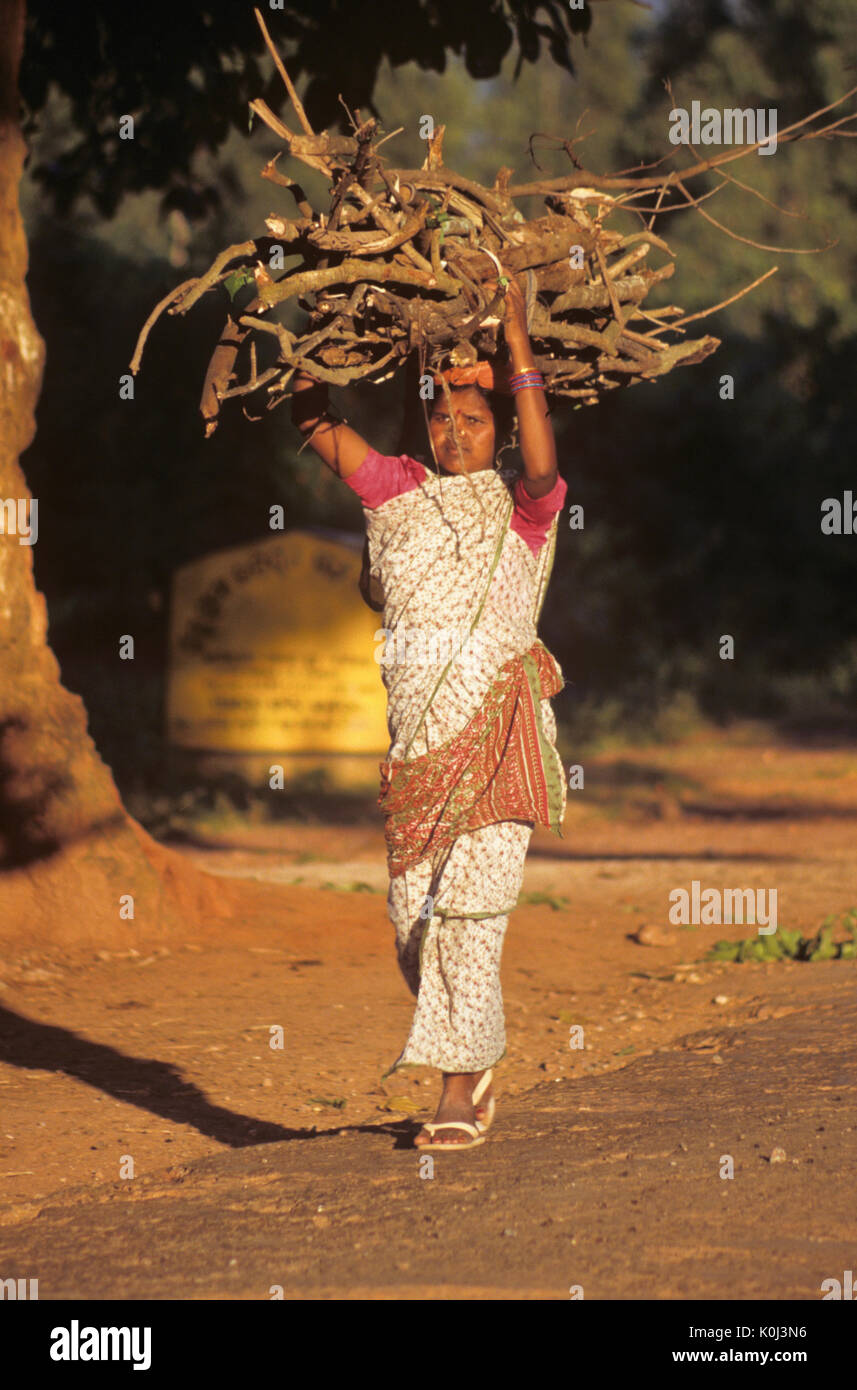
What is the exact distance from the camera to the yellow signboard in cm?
1364

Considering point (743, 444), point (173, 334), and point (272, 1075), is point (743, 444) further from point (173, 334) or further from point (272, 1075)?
point (272, 1075)

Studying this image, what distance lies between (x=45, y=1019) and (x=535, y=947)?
2467mm

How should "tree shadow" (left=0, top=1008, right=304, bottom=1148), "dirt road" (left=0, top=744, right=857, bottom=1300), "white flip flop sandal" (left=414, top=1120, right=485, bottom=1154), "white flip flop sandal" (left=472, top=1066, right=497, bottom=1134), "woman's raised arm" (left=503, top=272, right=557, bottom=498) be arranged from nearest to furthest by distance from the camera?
"dirt road" (left=0, top=744, right=857, bottom=1300) → "woman's raised arm" (left=503, top=272, right=557, bottom=498) → "white flip flop sandal" (left=414, top=1120, right=485, bottom=1154) → "white flip flop sandal" (left=472, top=1066, right=497, bottom=1134) → "tree shadow" (left=0, top=1008, right=304, bottom=1148)

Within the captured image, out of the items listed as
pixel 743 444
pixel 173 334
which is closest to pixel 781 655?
pixel 743 444

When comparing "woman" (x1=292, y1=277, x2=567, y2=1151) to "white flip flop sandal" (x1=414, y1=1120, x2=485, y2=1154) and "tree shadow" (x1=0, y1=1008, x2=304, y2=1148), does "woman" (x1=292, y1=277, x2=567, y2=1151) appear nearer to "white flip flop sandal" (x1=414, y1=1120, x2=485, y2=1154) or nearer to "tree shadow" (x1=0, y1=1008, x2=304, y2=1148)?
"white flip flop sandal" (x1=414, y1=1120, x2=485, y2=1154)

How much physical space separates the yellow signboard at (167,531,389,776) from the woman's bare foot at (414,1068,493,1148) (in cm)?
970

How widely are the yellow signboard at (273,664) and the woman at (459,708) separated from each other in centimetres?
956

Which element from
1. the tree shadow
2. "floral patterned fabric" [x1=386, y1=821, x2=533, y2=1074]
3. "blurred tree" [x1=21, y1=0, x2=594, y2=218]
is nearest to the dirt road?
the tree shadow

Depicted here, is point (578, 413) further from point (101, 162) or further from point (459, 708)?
point (459, 708)

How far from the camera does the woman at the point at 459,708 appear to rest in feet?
12.7
